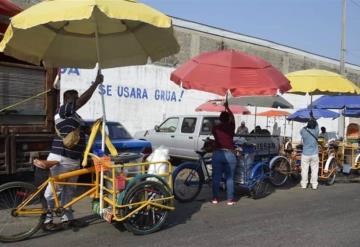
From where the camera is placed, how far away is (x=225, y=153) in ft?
27.7

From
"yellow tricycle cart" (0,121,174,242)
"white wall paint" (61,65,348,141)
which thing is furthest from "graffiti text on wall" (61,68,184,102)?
"yellow tricycle cart" (0,121,174,242)

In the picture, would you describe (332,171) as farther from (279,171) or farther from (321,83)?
(321,83)

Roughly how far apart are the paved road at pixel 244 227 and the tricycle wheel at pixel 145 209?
0.12m

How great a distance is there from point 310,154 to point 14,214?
692 cm

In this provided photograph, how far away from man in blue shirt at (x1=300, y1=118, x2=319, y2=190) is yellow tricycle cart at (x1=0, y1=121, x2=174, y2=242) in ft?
16.6

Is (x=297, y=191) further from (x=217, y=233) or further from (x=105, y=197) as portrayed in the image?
(x=105, y=197)

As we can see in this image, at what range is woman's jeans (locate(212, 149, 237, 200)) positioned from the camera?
27.7 ft

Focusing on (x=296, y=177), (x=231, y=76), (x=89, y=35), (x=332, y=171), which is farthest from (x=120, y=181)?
(x=332, y=171)

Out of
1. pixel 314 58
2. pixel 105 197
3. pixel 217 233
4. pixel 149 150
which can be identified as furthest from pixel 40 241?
pixel 314 58

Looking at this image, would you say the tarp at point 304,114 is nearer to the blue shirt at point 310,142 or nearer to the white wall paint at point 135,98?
the white wall paint at point 135,98

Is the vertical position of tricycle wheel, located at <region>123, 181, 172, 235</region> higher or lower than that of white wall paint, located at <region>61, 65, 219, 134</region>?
lower

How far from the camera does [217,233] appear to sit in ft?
21.2

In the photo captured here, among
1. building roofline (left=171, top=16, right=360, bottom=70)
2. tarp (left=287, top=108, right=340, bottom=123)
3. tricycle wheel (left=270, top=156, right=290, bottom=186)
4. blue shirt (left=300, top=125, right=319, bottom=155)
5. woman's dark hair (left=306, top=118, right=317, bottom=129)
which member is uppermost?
building roofline (left=171, top=16, right=360, bottom=70)

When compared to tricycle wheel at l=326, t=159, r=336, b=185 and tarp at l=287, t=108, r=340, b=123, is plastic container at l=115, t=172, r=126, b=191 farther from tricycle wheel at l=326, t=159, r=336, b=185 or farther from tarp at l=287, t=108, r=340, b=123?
tarp at l=287, t=108, r=340, b=123
